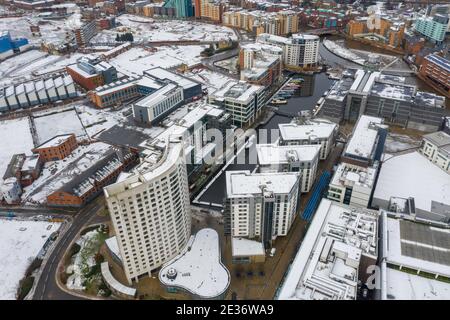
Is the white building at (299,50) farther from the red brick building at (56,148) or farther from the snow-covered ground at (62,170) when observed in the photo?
the red brick building at (56,148)

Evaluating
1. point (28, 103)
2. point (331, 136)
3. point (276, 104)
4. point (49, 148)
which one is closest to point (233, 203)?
point (331, 136)

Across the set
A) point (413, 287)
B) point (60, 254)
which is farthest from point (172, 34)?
point (413, 287)

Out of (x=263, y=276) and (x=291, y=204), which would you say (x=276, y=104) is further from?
(x=263, y=276)

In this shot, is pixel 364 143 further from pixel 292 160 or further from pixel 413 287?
pixel 413 287

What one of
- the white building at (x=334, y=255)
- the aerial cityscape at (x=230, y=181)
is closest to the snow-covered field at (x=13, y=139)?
the aerial cityscape at (x=230, y=181)

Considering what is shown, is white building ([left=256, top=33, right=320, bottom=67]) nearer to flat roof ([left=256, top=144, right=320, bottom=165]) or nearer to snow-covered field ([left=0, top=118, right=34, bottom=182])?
flat roof ([left=256, top=144, right=320, bottom=165])

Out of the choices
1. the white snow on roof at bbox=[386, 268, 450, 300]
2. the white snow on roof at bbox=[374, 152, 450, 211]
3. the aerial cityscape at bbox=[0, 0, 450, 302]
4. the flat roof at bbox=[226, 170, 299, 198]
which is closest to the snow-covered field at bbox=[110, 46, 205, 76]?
the aerial cityscape at bbox=[0, 0, 450, 302]
